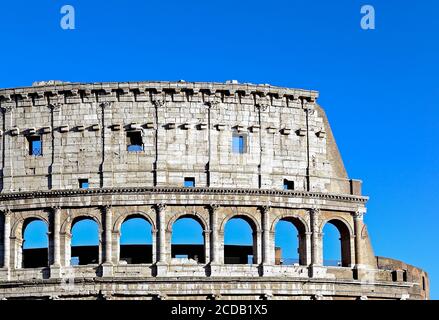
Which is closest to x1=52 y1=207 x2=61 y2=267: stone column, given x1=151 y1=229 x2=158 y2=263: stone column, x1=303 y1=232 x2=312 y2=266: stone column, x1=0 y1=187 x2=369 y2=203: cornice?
x1=0 y1=187 x2=369 y2=203: cornice

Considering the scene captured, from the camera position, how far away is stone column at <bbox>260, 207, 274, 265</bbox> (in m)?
49.3

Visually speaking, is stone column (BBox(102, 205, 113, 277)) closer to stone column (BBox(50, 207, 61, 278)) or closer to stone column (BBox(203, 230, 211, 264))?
stone column (BBox(50, 207, 61, 278))

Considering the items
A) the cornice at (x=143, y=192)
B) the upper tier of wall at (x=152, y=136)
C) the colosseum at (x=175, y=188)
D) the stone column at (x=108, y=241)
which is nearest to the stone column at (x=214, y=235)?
the colosseum at (x=175, y=188)

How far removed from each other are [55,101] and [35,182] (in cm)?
389

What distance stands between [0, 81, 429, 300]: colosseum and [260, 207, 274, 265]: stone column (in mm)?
54

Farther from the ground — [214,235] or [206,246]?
[214,235]

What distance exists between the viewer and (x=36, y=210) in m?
49.7

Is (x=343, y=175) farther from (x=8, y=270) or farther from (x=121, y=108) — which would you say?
(x=8, y=270)

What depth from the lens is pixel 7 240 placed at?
162ft

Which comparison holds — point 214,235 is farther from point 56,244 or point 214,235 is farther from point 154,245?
point 56,244

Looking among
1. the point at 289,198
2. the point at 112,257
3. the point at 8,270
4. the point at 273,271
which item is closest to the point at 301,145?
the point at 289,198

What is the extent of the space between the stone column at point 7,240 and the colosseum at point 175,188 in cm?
5

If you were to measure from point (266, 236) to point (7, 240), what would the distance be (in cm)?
1182

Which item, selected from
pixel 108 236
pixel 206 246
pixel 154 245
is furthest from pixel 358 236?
pixel 108 236
